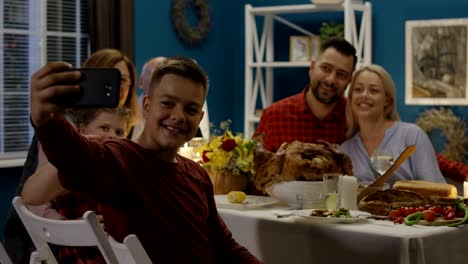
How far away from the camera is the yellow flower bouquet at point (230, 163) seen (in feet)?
9.80

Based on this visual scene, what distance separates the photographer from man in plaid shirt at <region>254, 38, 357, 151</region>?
3.90 meters

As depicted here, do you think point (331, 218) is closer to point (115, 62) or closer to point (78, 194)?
point (78, 194)

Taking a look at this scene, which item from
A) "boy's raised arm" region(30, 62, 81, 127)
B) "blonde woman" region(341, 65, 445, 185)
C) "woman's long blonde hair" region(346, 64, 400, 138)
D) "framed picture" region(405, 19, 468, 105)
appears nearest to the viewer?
"boy's raised arm" region(30, 62, 81, 127)

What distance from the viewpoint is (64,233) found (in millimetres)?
1883

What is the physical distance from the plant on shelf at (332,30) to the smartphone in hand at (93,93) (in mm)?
4660

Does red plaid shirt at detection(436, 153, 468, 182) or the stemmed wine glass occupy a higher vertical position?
the stemmed wine glass

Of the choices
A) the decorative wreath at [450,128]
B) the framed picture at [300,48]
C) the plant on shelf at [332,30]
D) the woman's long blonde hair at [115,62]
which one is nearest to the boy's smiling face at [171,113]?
the woman's long blonde hair at [115,62]

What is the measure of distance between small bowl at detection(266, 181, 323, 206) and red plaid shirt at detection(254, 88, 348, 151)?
1.15m

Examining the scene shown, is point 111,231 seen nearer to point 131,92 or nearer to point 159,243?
point 159,243

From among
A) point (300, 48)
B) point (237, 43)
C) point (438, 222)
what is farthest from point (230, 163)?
point (237, 43)

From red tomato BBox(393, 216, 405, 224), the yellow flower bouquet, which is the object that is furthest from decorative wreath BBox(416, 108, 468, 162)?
red tomato BBox(393, 216, 405, 224)

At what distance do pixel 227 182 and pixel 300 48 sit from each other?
3.34 metres

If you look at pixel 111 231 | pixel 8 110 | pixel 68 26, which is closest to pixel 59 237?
pixel 111 231

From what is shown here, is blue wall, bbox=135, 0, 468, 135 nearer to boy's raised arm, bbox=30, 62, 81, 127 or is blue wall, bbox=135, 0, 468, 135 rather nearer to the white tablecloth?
the white tablecloth
